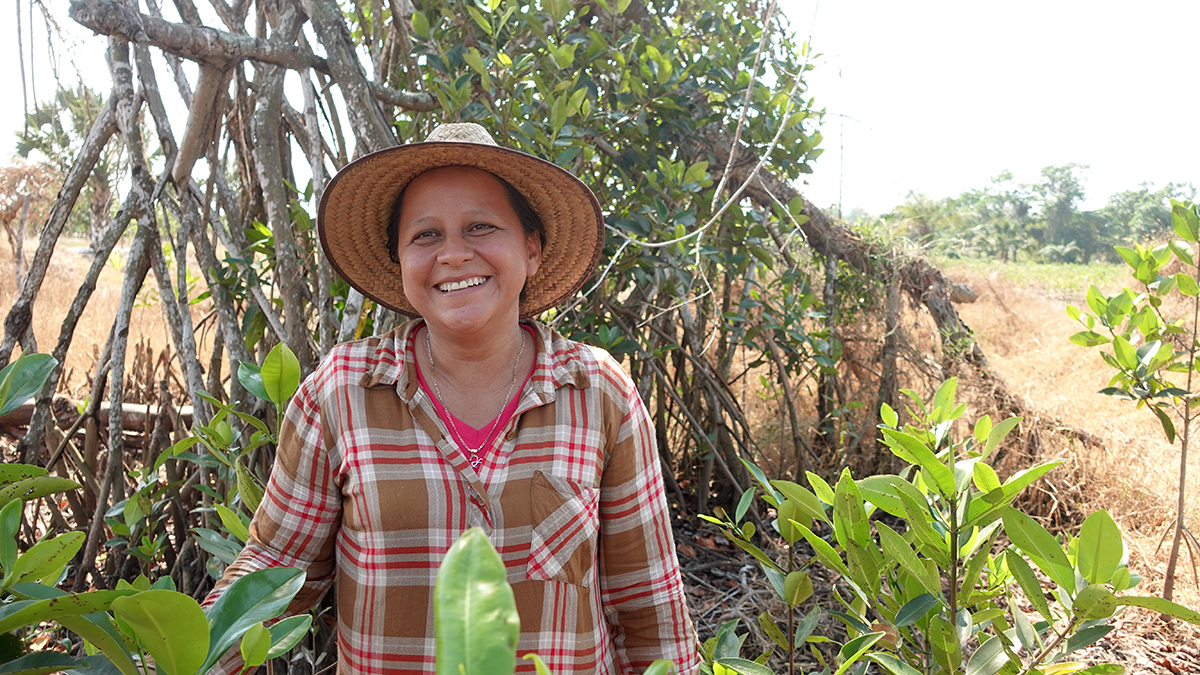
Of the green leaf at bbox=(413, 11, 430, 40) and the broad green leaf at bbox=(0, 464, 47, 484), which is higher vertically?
the green leaf at bbox=(413, 11, 430, 40)

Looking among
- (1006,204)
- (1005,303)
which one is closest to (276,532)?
(1005,303)

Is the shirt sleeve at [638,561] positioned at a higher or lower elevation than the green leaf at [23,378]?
lower

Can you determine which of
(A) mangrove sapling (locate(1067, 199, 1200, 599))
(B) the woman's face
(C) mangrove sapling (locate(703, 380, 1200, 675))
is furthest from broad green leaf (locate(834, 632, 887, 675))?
(A) mangrove sapling (locate(1067, 199, 1200, 599))

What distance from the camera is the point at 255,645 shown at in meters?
0.43

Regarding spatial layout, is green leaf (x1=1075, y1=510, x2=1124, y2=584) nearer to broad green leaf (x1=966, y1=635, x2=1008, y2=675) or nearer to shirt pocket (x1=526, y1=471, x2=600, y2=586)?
broad green leaf (x1=966, y1=635, x2=1008, y2=675)

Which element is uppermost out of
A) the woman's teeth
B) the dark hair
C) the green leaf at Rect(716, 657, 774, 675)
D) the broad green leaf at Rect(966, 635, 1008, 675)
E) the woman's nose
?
the dark hair

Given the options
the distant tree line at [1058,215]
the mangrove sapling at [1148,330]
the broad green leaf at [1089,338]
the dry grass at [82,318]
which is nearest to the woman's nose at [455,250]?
the mangrove sapling at [1148,330]

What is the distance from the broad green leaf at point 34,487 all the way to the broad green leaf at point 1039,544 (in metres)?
0.79

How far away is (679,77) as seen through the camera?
6.90 feet

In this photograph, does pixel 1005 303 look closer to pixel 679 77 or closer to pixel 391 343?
pixel 679 77

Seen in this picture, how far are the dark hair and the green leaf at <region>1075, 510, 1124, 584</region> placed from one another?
787 millimetres

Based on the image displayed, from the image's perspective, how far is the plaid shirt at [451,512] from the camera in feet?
3.09

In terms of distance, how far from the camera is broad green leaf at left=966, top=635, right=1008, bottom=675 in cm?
74

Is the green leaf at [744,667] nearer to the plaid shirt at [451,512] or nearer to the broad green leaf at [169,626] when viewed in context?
the plaid shirt at [451,512]
